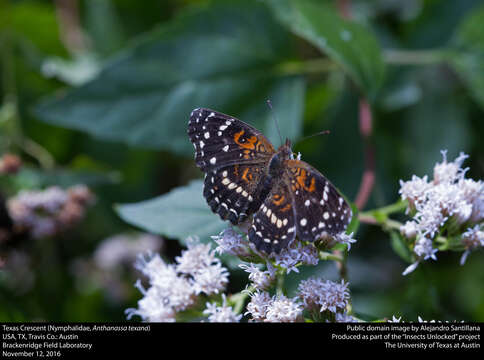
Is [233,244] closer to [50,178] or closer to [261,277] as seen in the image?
[261,277]

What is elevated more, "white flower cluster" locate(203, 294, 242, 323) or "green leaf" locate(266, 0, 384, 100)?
"green leaf" locate(266, 0, 384, 100)

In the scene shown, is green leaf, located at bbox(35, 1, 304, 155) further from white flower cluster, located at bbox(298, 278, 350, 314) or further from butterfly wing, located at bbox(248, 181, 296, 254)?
white flower cluster, located at bbox(298, 278, 350, 314)

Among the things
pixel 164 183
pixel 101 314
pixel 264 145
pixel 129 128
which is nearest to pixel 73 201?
pixel 129 128

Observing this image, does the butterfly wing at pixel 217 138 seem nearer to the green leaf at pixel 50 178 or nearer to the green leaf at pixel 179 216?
the green leaf at pixel 179 216

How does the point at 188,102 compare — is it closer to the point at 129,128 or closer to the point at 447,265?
the point at 129,128

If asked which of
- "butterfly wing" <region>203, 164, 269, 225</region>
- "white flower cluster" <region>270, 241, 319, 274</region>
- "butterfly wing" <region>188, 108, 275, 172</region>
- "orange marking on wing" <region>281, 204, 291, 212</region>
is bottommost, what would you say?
"white flower cluster" <region>270, 241, 319, 274</region>

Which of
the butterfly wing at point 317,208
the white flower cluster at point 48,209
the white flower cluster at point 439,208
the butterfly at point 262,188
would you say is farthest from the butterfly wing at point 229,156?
the white flower cluster at point 48,209

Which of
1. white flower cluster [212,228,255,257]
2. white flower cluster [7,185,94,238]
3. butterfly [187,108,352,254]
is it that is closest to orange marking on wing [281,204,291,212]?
butterfly [187,108,352,254]

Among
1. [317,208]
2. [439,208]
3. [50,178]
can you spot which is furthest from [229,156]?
[50,178]
